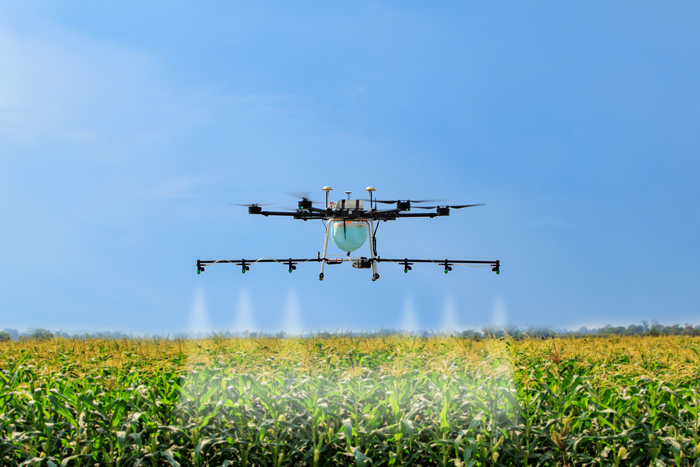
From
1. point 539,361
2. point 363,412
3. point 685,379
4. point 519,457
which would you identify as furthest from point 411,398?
point 685,379

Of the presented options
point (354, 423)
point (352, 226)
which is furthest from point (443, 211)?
point (354, 423)

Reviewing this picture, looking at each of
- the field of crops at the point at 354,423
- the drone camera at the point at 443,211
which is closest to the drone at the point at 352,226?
the drone camera at the point at 443,211

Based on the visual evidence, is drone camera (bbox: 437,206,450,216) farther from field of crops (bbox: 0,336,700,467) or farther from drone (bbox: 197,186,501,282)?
field of crops (bbox: 0,336,700,467)

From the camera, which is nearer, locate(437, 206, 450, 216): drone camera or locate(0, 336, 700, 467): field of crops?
locate(0, 336, 700, 467): field of crops

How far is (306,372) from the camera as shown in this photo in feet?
22.3

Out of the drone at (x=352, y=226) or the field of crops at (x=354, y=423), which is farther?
the drone at (x=352, y=226)

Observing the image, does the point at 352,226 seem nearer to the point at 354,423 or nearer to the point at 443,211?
the point at 443,211

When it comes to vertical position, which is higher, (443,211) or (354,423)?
(443,211)

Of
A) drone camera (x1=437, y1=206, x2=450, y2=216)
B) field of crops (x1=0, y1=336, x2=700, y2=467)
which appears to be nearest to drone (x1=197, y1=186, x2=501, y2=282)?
drone camera (x1=437, y1=206, x2=450, y2=216)

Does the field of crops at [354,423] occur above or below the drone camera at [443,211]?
below

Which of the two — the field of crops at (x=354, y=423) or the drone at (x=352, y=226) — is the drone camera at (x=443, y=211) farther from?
the field of crops at (x=354, y=423)

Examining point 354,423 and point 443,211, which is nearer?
point 354,423

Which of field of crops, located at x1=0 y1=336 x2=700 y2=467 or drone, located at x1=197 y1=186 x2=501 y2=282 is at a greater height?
drone, located at x1=197 y1=186 x2=501 y2=282

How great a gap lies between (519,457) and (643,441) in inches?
58.7
